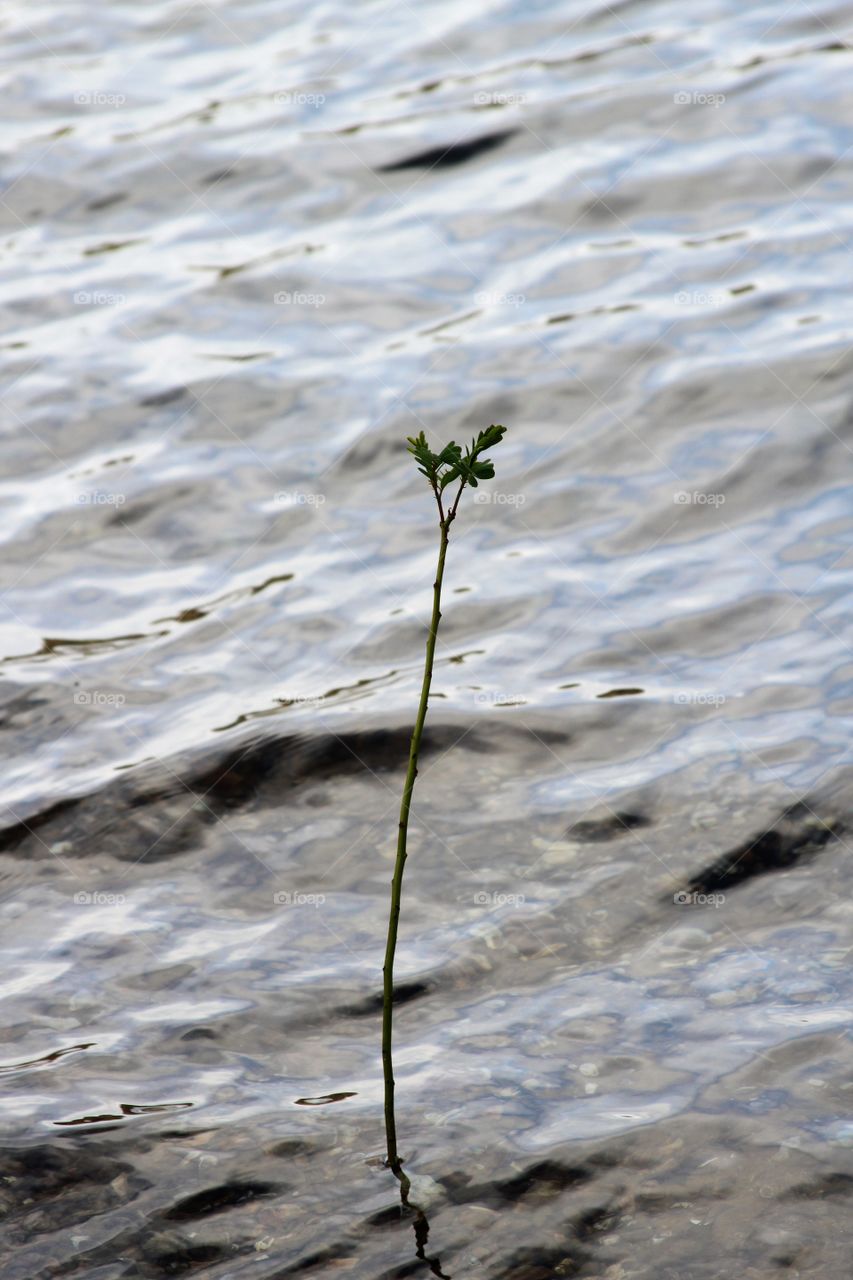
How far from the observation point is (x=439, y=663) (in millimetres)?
4957

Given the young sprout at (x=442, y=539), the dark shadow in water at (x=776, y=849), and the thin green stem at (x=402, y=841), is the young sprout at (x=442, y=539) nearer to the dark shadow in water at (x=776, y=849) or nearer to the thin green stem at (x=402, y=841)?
the thin green stem at (x=402, y=841)

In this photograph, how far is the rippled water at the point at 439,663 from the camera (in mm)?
2986

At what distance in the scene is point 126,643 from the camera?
518 cm

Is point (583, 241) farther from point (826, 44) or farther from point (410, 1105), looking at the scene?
point (410, 1105)

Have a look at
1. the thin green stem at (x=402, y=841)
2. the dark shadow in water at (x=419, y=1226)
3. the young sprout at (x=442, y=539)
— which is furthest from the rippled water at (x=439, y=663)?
the young sprout at (x=442, y=539)

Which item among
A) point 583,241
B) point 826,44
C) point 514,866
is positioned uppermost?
point 826,44

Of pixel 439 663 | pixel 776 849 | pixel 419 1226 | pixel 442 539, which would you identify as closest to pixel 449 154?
pixel 439 663

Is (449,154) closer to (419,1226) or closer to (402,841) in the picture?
(402,841)

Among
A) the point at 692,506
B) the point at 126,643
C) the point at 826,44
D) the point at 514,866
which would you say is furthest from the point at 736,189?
the point at 514,866

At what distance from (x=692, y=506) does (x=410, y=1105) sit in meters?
3.16

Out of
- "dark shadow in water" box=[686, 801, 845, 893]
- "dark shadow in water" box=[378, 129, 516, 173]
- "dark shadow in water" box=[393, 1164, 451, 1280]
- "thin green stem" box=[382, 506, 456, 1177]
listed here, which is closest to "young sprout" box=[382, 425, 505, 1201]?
"thin green stem" box=[382, 506, 456, 1177]

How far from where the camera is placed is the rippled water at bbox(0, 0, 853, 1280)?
2986 millimetres

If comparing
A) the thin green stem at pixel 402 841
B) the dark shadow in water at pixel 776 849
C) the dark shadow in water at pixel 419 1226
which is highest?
the thin green stem at pixel 402 841

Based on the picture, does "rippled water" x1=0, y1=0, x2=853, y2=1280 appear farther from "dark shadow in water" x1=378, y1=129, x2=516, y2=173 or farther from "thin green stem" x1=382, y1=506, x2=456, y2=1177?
"thin green stem" x1=382, y1=506, x2=456, y2=1177
